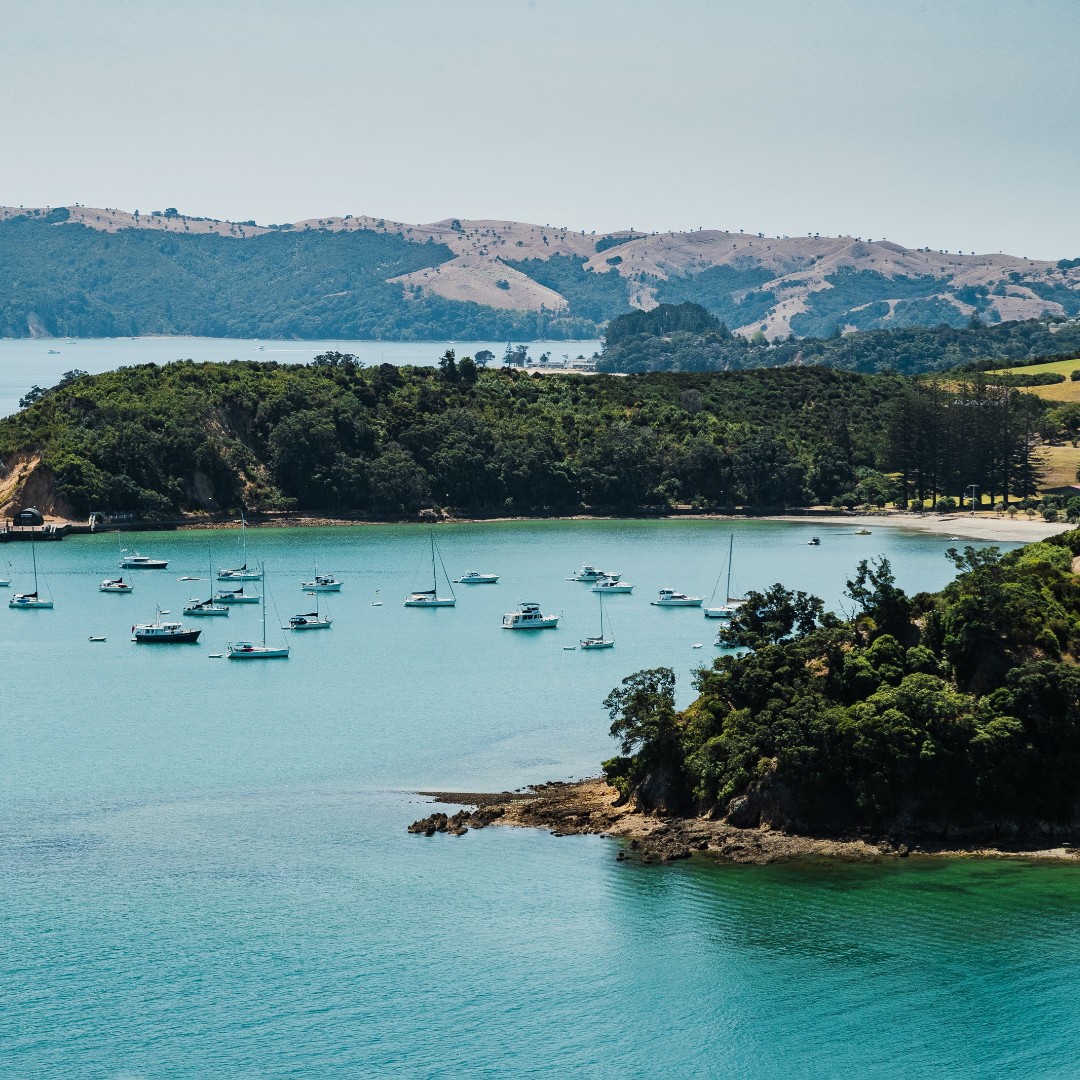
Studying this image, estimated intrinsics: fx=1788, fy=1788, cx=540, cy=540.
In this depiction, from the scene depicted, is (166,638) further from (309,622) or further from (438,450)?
(438,450)

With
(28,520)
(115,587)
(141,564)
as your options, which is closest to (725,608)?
(115,587)

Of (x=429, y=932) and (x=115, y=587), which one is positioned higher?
(x=115, y=587)

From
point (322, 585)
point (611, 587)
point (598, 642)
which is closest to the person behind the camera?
point (598, 642)

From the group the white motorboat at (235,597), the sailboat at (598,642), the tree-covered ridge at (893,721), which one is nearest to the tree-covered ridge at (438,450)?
the white motorboat at (235,597)

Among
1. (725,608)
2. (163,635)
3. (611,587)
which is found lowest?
(163,635)

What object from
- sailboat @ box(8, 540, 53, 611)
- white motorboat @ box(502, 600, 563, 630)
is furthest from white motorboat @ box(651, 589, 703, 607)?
sailboat @ box(8, 540, 53, 611)

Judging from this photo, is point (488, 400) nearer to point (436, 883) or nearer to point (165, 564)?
point (165, 564)

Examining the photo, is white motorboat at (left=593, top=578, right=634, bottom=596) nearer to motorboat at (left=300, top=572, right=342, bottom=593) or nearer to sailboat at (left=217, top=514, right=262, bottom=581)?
motorboat at (left=300, top=572, right=342, bottom=593)
